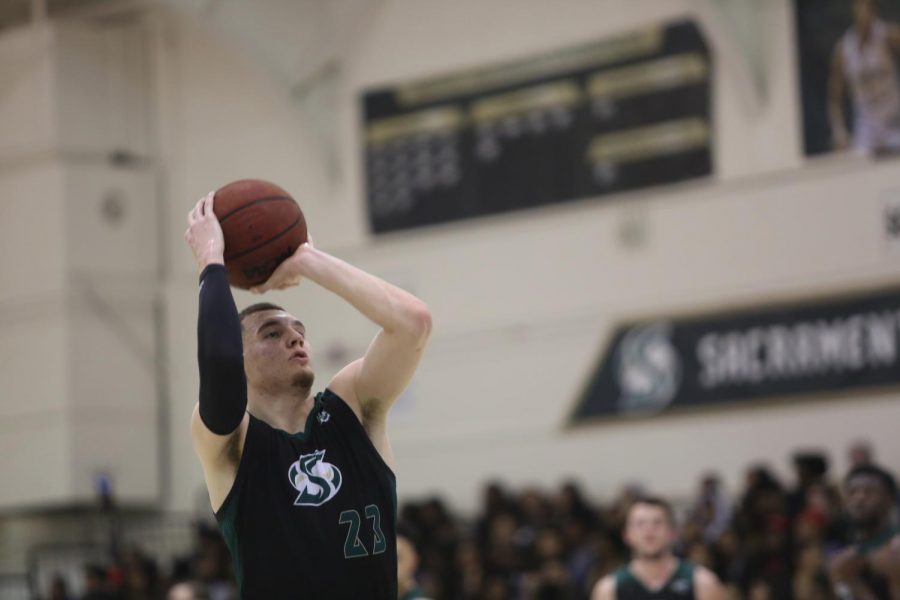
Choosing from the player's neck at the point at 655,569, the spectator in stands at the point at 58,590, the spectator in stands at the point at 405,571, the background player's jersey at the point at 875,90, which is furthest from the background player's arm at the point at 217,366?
the spectator in stands at the point at 58,590

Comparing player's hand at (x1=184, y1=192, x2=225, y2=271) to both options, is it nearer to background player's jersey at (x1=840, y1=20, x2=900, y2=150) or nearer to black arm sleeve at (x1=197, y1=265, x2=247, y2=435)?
black arm sleeve at (x1=197, y1=265, x2=247, y2=435)

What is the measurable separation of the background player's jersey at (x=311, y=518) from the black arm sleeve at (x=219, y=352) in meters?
0.26

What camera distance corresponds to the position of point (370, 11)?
1903 centimetres

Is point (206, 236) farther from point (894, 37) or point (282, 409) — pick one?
point (894, 37)

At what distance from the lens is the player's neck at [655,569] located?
9.36 meters

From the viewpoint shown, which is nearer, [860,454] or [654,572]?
[654,572]

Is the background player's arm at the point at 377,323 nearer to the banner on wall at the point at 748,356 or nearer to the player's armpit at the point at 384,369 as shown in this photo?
the player's armpit at the point at 384,369

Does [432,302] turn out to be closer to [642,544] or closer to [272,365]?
[642,544]

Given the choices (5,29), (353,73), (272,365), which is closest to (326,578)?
(272,365)

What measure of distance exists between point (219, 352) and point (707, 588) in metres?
5.28

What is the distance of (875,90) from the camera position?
49.1 feet

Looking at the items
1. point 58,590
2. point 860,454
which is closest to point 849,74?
point 860,454

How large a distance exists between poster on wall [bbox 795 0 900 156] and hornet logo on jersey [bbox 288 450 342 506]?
11135mm

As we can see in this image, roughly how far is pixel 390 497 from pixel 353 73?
48.0 feet
